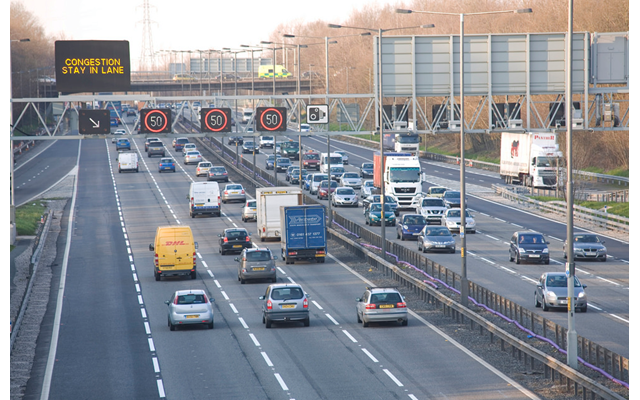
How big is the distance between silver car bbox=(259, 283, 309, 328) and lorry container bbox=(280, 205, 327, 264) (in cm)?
1354

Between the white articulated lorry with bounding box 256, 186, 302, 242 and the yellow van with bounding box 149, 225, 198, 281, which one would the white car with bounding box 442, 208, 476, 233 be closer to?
the white articulated lorry with bounding box 256, 186, 302, 242

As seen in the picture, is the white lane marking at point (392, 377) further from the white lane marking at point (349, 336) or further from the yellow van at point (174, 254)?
the yellow van at point (174, 254)

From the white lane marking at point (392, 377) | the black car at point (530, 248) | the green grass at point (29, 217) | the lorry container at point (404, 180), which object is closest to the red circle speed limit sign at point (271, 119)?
the white lane marking at point (392, 377)

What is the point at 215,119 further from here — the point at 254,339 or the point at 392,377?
the point at 392,377

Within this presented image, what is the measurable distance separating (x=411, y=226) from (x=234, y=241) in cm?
1033

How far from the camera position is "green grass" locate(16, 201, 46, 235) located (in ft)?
186

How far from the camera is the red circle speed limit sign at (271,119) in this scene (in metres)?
35.9

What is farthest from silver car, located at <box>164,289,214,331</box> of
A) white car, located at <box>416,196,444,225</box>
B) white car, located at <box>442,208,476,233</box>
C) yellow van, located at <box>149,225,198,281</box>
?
white car, located at <box>416,196,444,225</box>

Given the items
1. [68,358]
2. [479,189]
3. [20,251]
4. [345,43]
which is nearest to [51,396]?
[68,358]

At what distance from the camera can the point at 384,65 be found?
36.2 metres

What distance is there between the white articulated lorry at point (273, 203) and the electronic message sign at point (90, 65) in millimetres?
18521

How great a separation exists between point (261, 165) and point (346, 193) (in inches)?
1203
